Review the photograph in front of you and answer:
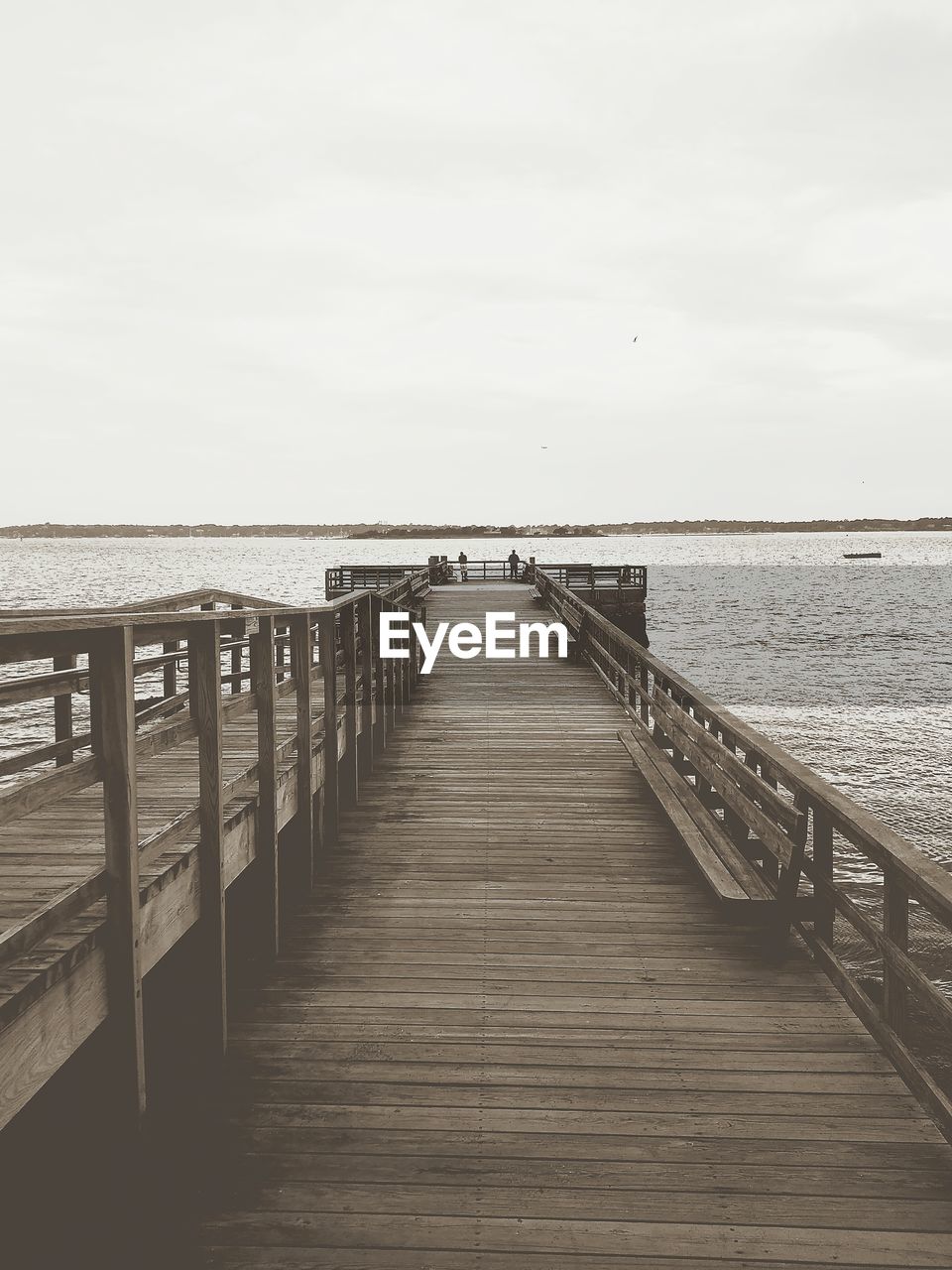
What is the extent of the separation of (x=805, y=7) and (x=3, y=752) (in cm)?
1941

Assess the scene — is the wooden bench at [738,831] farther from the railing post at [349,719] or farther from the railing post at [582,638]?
the railing post at [582,638]

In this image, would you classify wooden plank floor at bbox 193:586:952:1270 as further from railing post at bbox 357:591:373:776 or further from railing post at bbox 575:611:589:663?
railing post at bbox 575:611:589:663

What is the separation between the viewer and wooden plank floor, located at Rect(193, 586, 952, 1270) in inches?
94.1

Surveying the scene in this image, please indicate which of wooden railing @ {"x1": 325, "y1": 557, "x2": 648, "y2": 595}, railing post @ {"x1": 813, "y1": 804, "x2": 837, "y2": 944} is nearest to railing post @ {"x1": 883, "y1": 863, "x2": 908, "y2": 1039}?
railing post @ {"x1": 813, "y1": 804, "x2": 837, "y2": 944}

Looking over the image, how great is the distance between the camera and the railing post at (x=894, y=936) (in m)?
2.95

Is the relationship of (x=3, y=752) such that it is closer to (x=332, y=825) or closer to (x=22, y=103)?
(x=22, y=103)

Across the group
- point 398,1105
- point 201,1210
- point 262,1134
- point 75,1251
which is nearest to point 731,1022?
point 398,1105

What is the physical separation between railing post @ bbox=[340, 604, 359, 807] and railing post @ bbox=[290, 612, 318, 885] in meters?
1.52

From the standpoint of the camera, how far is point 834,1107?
9.70ft

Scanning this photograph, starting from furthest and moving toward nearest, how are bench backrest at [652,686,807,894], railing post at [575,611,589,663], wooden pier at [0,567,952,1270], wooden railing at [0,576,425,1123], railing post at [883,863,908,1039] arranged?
1. railing post at [575,611,589,663]
2. bench backrest at [652,686,807,894]
3. railing post at [883,863,908,1039]
4. wooden pier at [0,567,952,1270]
5. wooden railing at [0,576,425,1123]

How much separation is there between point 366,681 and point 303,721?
2.68m

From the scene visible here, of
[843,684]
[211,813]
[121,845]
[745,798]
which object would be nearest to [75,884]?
[121,845]

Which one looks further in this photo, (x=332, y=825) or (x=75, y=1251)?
(x=332, y=825)

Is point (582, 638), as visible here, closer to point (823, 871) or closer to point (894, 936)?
point (823, 871)
